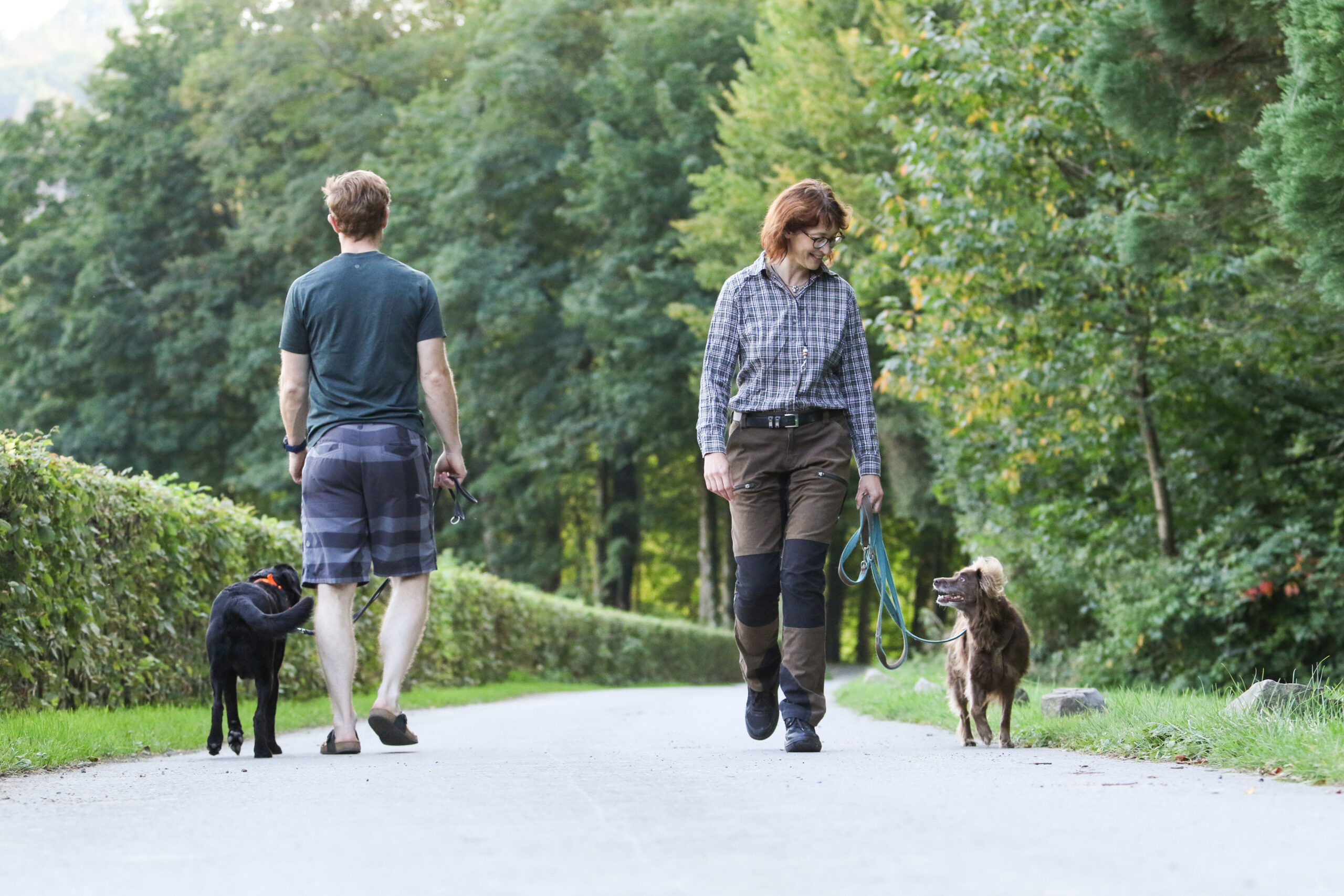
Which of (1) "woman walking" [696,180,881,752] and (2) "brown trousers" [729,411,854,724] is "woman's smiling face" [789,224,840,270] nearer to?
(1) "woman walking" [696,180,881,752]

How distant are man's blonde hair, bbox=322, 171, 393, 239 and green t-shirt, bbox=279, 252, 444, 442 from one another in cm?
14

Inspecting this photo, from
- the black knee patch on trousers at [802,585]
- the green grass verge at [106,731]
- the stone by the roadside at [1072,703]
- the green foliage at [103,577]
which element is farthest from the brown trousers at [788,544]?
the green foliage at [103,577]

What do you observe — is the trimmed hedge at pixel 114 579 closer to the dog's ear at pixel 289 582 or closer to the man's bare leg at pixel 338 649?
the dog's ear at pixel 289 582

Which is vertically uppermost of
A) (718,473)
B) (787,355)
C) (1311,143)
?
(1311,143)

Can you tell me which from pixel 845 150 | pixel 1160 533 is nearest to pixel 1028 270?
pixel 1160 533

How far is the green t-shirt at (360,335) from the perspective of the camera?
6.21 metres

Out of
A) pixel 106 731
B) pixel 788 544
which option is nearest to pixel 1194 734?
pixel 788 544

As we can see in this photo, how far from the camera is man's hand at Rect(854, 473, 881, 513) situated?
6.32 m

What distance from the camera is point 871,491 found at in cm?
633

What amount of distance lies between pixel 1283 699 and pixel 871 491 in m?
1.97

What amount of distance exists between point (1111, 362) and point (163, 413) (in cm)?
3051

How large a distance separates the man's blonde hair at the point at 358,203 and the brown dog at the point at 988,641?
3.09 meters

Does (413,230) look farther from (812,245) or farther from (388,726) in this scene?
(388,726)

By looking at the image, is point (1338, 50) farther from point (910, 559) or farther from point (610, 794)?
point (910, 559)
